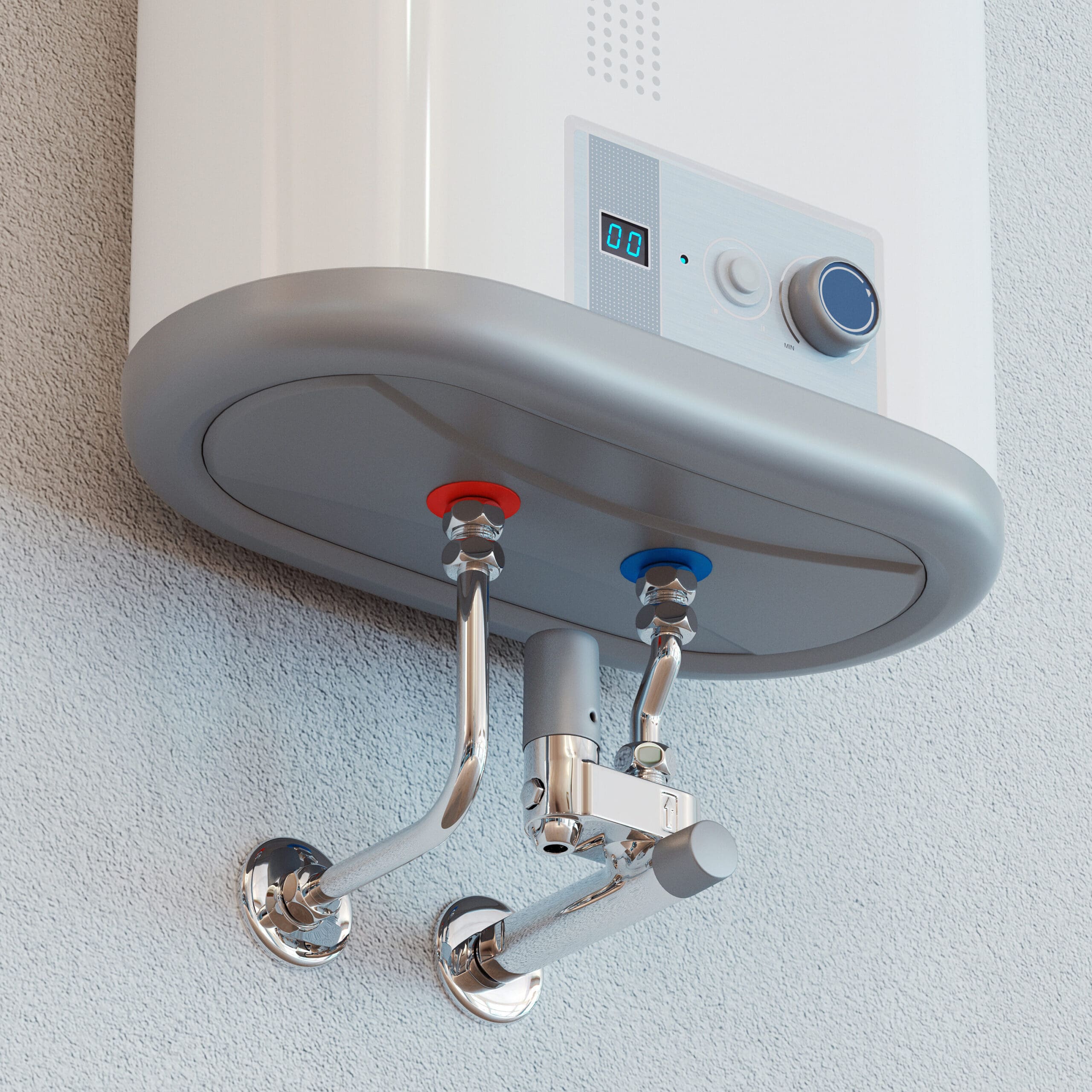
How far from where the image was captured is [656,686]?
733mm

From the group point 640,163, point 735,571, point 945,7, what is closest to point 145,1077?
point 735,571

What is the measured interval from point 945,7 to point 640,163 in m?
0.25

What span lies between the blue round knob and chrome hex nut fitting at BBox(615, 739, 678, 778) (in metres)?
0.21

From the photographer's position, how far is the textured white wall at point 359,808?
69 cm

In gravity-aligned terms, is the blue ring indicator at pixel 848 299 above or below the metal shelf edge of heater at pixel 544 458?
above

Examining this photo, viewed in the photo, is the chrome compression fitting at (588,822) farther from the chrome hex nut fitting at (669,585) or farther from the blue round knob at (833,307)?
the blue round knob at (833,307)

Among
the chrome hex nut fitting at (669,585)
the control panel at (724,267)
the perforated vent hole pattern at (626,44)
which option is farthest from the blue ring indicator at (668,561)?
the perforated vent hole pattern at (626,44)

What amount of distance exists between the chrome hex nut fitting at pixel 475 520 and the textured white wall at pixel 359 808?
0.48 ft

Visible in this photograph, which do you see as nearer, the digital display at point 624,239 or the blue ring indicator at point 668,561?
the digital display at point 624,239

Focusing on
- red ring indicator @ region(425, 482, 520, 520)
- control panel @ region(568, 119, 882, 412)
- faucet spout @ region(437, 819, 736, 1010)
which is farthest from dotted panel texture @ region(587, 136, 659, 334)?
faucet spout @ region(437, 819, 736, 1010)

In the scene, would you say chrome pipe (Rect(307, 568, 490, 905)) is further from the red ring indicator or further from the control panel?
the control panel

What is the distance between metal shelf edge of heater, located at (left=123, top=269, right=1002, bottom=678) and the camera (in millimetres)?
583

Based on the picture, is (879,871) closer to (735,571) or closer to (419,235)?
(735,571)

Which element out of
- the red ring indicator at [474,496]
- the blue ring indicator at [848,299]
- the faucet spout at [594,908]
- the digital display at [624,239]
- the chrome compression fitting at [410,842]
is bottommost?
the faucet spout at [594,908]
